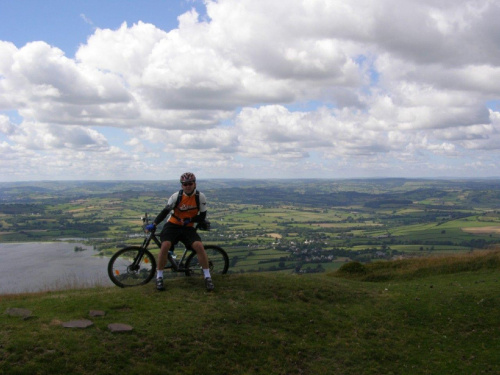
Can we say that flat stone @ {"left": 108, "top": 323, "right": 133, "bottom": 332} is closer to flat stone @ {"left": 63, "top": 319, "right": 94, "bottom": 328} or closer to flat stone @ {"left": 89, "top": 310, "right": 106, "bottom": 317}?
flat stone @ {"left": 63, "top": 319, "right": 94, "bottom": 328}

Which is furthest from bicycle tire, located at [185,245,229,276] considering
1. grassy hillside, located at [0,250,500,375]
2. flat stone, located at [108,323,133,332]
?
flat stone, located at [108,323,133,332]

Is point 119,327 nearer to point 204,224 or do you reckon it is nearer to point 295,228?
point 204,224

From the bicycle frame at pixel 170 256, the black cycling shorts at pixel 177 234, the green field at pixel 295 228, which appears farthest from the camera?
the green field at pixel 295 228

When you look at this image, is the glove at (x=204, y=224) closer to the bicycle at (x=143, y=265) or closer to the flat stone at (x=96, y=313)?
the bicycle at (x=143, y=265)

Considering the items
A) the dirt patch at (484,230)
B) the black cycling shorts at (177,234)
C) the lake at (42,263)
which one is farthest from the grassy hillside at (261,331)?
the dirt patch at (484,230)

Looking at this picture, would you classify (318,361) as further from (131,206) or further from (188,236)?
(131,206)
